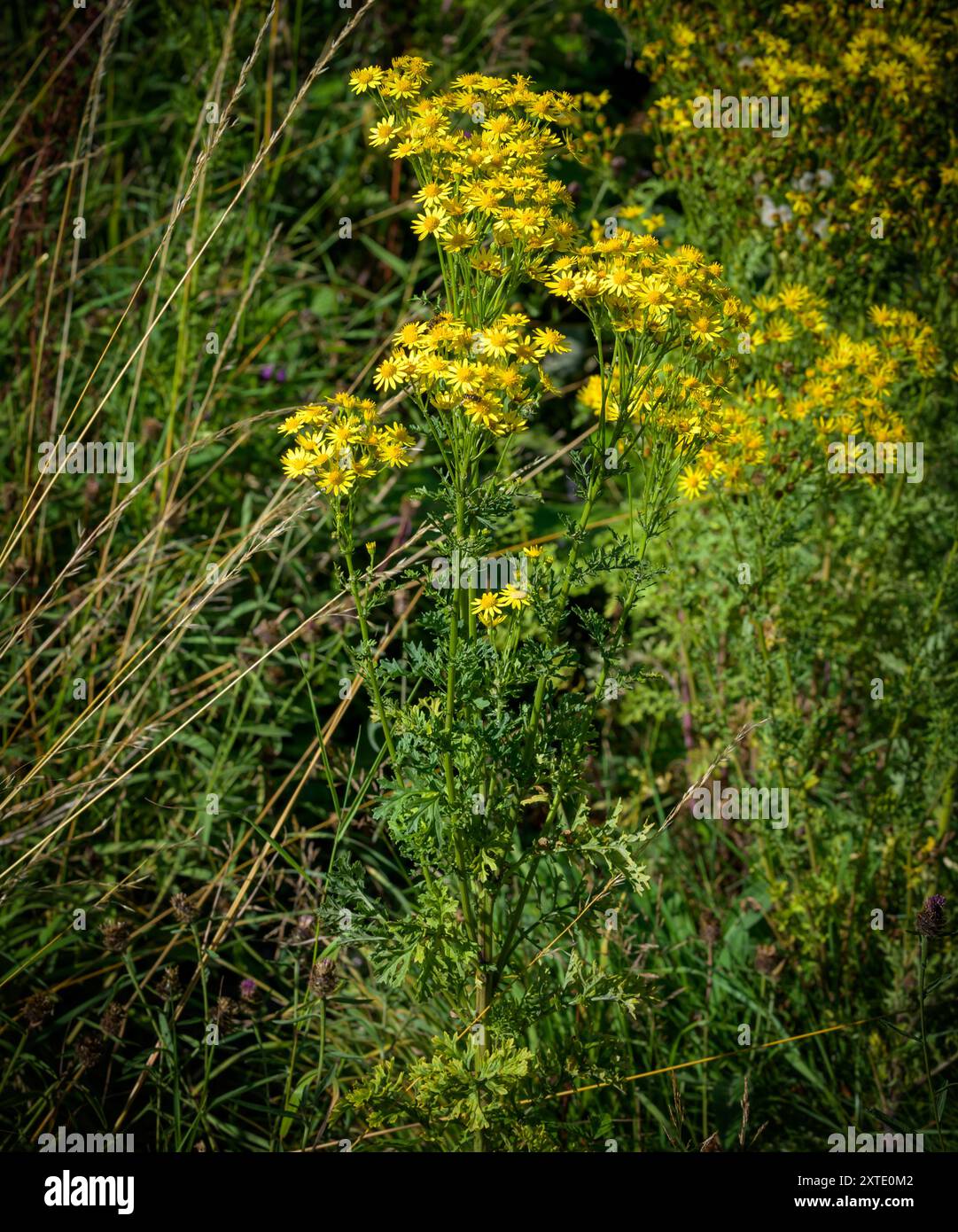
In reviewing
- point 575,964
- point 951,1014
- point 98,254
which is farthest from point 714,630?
point 98,254

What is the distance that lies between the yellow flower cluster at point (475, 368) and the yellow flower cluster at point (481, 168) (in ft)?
0.35

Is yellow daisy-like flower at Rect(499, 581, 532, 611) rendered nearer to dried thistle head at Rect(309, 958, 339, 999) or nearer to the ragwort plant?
the ragwort plant

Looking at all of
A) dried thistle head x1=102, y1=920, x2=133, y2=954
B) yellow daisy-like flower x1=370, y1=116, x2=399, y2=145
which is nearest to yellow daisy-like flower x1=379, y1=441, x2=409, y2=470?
yellow daisy-like flower x1=370, y1=116, x2=399, y2=145

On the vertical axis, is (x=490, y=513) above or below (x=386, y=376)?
below

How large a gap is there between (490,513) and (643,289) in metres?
0.40

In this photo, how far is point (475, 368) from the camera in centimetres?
155

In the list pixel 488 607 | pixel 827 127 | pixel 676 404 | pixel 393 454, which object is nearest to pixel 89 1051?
pixel 488 607

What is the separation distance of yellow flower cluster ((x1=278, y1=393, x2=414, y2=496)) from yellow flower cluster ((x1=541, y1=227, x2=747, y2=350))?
34cm

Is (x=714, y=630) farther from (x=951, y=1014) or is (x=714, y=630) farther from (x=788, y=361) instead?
(x=951, y=1014)

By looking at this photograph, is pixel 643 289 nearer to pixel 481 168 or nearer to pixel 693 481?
pixel 481 168

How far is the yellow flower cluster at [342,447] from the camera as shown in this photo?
5.34ft

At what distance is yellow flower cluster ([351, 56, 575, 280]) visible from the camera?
1.64 m

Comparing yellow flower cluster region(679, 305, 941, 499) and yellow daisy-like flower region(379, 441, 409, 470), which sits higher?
yellow flower cluster region(679, 305, 941, 499)
